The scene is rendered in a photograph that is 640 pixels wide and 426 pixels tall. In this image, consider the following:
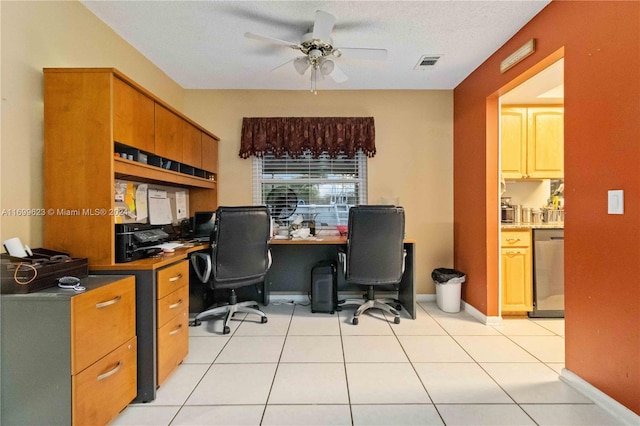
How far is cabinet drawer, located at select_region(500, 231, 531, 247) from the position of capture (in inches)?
112

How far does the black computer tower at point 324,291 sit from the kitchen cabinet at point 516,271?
169 cm

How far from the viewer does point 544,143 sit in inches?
124

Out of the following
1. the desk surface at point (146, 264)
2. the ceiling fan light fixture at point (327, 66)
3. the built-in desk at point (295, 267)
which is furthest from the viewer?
the built-in desk at point (295, 267)

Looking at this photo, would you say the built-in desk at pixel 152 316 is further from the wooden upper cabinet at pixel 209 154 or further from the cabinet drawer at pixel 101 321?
the wooden upper cabinet at pixel 209 154

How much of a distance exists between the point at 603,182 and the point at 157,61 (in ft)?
11.7

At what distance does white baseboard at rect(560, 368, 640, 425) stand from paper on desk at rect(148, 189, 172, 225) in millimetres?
3328

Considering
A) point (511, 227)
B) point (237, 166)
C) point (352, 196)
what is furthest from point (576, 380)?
point (237, 166)

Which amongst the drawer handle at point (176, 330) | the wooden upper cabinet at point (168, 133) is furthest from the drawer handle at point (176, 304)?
the wooden upper cabinet at point (168, 133)

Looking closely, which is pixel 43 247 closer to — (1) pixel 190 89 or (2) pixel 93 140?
(2) pixel 93 140

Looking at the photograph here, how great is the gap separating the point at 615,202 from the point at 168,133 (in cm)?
295

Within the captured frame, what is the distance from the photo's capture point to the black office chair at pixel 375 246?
2.64m

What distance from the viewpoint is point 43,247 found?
1625 millimetres

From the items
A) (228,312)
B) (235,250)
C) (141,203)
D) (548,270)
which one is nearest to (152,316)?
(235,250)

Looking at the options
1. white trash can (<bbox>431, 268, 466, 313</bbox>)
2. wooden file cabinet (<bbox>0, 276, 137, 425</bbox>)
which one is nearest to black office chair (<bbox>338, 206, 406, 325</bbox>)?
white trash can (<bbox>431, 268, 466, 313</bbox>)
